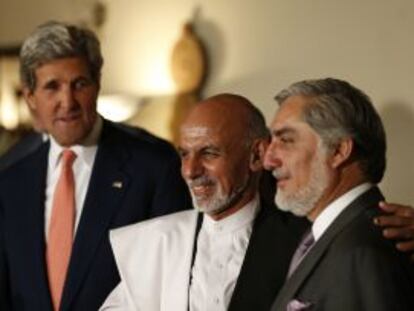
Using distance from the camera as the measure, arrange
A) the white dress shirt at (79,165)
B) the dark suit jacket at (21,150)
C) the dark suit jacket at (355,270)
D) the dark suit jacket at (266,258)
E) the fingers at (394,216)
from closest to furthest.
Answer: the dark suit jacket at (355,270) < the fingers at (394,216) < the dark suit jacket at (266,258) < the white dress shirt at (79,165) < the dark suit jacket at (21,150)

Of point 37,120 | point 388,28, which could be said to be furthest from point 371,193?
point 388,28

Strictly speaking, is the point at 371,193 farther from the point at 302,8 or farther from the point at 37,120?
the point at 302,8

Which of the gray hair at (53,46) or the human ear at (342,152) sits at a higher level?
the gray hair at (53,46)

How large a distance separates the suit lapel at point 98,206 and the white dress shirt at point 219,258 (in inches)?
12.4

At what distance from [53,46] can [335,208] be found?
926 mm

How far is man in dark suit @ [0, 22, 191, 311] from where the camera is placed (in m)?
2.05

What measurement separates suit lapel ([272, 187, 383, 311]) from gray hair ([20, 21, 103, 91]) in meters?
0.90

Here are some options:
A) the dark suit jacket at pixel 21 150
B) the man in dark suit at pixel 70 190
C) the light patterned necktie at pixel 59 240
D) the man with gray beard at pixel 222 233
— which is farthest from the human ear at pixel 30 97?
the man with gray beard at pixel 222 233

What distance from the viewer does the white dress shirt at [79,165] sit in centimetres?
213

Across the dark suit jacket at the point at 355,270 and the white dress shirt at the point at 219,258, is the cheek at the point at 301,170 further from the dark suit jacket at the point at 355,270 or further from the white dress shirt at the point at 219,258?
Result: the white dress shirt at the point at 219,258

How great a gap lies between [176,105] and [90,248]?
6.39 ft

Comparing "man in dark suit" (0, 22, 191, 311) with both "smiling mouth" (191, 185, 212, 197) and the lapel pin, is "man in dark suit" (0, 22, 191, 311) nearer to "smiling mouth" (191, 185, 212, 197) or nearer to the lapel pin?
the lapel pin

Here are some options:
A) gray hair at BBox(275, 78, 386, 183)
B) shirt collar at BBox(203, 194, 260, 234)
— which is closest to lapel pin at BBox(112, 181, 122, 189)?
shirt collar at BBox(203, 194, 260, 234)

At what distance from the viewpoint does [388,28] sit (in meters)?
2.97
